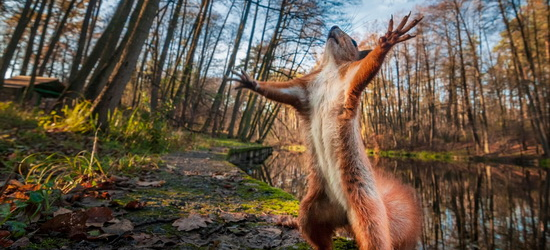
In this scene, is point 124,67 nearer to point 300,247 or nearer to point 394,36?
point 300,247

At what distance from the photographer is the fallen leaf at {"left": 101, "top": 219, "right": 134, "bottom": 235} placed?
164 cm

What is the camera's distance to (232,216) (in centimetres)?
221

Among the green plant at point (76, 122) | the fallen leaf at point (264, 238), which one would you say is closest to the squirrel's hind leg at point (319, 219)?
the fallen leaf at point (264, 238)

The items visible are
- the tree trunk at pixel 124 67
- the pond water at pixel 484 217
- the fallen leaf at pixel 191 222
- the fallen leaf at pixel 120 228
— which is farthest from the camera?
the tree trunk at pixel 124 67

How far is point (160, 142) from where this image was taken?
7.08 metres

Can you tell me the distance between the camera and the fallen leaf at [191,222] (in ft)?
6.09

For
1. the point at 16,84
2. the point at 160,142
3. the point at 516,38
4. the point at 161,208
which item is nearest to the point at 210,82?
the point at 16,84

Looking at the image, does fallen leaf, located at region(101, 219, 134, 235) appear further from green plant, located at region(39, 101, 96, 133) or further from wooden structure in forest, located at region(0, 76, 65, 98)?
wooden structure in forest, located at region(0, 76, 65, 98)

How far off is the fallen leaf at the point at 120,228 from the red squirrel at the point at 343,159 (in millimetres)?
1062

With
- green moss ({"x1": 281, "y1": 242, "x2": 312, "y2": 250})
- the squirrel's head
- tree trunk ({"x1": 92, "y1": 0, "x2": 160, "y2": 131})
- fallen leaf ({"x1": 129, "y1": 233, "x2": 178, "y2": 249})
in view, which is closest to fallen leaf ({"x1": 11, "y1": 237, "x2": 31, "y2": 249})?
fallen leaf ({"x1": 129, "y1": 233, "x2": 178, "y2": 249})

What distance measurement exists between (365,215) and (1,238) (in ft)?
5.88

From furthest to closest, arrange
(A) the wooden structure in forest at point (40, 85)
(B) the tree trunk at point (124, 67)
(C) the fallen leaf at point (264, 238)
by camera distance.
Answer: (A) the wooden structure in forest at point (40, 85), (B) the tree trunk at point (124, 67), (C) the fallen leaf at point (264, 238)

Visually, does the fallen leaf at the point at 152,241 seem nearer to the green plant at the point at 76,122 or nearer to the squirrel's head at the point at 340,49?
the squirrel's head at the point at 340,49

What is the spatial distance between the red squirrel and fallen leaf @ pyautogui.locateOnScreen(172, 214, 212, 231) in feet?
2.41
